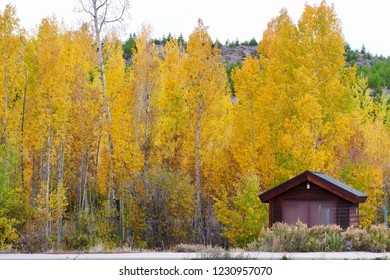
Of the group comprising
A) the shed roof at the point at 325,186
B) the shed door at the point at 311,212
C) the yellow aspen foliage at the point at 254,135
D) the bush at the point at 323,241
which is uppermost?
the yellow aspen foliage at the point at 254,135

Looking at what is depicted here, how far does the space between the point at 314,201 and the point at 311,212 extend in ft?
1.45

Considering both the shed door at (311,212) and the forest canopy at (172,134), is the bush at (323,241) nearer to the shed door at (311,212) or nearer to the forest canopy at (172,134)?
the shed door at (311,212)

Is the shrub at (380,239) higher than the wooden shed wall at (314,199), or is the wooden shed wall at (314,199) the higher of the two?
the wooden shed wall at (314,199)

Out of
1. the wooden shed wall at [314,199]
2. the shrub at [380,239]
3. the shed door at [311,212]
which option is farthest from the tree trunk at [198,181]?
the shrub at [380,239]

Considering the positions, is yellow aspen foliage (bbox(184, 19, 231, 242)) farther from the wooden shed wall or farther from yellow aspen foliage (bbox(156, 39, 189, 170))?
the wooden shed wall

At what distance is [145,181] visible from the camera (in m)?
29.0

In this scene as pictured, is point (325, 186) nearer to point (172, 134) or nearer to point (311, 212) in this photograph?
point (311, 212)

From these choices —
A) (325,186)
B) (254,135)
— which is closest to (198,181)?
(254,135)

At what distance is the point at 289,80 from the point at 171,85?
21.5ft

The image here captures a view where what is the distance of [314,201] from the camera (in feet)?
85.5

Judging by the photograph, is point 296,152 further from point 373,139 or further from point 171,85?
point 373,139

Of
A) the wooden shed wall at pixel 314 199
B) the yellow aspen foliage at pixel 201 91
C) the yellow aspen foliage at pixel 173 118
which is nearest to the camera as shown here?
the wooden shed wall at pixel 314 199

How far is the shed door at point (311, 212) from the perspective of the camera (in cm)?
2586

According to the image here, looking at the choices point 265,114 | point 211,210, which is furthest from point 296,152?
point 211,210
